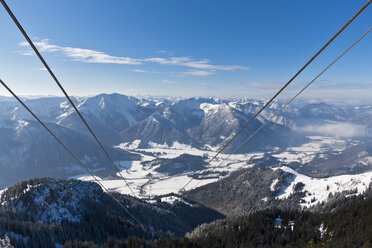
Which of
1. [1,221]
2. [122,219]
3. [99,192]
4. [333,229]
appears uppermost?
[1,221]

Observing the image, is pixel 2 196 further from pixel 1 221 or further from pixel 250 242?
pixel 250 242

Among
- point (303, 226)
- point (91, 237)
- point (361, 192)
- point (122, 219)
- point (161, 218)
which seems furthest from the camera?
point (161, 218)

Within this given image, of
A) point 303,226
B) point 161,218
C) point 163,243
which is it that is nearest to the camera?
→ point 163,243

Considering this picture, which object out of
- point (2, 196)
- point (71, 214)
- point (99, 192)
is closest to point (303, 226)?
point (71, 214)

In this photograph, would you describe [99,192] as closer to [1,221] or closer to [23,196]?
[23,196]

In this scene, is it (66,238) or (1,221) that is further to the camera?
(66,238)

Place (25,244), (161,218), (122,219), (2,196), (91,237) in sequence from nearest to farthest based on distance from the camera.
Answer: (25,244)
(91,237)
(2,196)
(122,219)
(161,218)

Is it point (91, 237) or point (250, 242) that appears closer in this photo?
point (250, 242)

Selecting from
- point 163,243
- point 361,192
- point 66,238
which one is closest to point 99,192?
point 66,238

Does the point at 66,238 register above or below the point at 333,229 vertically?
below
